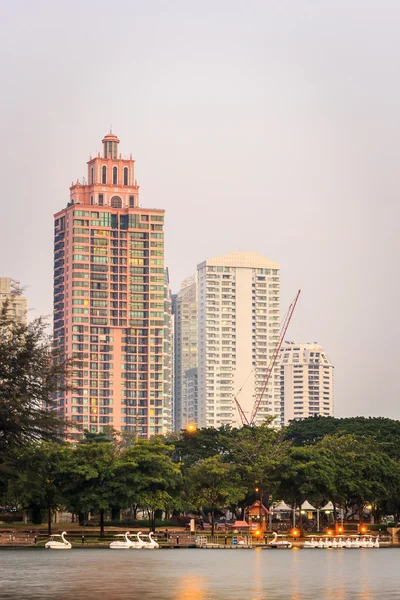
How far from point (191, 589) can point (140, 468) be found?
55.1 m

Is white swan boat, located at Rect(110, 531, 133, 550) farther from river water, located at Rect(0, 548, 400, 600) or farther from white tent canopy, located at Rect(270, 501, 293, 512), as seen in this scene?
white tent canopy, located at Rect(270, 501, 293, 512)

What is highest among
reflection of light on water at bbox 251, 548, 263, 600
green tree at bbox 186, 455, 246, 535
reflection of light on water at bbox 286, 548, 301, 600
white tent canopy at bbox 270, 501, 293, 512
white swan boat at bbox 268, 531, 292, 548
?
green tree at bbox 186, 455, 246, 535

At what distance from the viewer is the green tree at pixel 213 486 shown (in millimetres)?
128000

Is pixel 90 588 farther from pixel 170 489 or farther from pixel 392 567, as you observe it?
pixel 170 489

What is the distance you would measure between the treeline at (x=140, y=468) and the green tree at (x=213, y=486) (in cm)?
11

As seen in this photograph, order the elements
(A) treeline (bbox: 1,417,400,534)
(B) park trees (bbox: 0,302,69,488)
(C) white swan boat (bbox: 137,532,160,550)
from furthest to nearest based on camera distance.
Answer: (A) treeline (bbox: 1,417,400,534), (C) white swan boat (bbox: 137,532,160,550), (B) park trees (bbox: 0,302,69,488)

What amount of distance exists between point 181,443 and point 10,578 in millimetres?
88257

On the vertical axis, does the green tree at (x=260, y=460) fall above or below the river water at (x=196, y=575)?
above

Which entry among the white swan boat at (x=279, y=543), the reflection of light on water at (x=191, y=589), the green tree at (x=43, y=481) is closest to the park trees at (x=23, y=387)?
the green tree at (x=43, y=481)

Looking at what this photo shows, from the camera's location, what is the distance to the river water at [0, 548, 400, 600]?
6462cm

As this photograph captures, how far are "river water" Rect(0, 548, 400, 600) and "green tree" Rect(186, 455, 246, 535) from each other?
621 inches

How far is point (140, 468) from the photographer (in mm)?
122312

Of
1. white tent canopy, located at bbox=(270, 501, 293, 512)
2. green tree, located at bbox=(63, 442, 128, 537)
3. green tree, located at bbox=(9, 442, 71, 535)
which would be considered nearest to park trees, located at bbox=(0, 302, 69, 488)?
green tree, located at bbox=(9, 442, 71, 535)

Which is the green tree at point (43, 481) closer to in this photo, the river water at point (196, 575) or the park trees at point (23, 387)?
the river water at point (196, 575)
